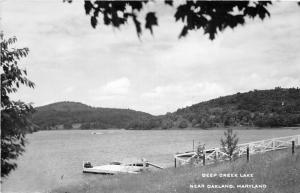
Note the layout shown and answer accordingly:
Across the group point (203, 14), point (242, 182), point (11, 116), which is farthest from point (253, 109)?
point (203, 14)

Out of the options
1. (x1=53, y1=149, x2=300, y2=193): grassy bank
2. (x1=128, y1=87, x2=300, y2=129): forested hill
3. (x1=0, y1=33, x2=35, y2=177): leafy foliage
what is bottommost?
(x1=53, y1=149, x2=300, y2=193): grassy bank

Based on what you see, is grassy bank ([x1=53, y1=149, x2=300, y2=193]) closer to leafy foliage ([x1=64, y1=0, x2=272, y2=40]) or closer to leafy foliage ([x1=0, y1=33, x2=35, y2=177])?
leafy foliage ([x1=0, y1=33, x2=35, y2=177])

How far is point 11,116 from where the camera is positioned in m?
8.02

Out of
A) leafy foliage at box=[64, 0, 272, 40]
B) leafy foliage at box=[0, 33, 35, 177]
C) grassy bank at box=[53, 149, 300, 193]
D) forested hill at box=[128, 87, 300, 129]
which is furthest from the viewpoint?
forested hill at box=[128, 87, 300, 129]

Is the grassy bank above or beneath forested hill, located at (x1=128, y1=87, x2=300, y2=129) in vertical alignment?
beneath

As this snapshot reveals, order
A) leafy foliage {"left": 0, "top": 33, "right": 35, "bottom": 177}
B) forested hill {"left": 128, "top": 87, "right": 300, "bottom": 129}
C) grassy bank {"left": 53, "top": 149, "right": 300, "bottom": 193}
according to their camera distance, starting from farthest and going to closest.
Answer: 1. forested hill {"left": 128, "top": 87, "right": 300, "bottom": 129}
2. grassy bank {"left": 53, "top": 149, "right": 300, "bottom": 193}
3. leafy foliage {"left": 0, "top": 33, "right": 35, "bottom": 177}

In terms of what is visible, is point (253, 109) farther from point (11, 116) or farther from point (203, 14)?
point (203, 14)

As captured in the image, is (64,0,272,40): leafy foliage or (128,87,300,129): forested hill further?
(128,87,300,129): forested hill

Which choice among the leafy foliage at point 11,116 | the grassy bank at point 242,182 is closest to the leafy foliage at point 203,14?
the leafy foliage at point 11,116

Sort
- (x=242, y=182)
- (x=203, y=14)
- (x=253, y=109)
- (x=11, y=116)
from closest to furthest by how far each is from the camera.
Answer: (x=203, y=14), (x=11, y=116), (x=242, y=182), (x=253, y=109)

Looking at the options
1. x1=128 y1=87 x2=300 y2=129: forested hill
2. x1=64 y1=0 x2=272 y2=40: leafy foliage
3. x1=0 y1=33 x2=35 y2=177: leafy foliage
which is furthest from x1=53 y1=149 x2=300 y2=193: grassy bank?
x1=128 y1=87 x2=300 y2=129: forested hill

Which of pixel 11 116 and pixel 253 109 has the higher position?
pixel 253 109

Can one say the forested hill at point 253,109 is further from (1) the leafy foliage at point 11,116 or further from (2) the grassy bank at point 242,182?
(1) the leafy foliage at point 11,116

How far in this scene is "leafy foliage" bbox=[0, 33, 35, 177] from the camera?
26.2 ft
